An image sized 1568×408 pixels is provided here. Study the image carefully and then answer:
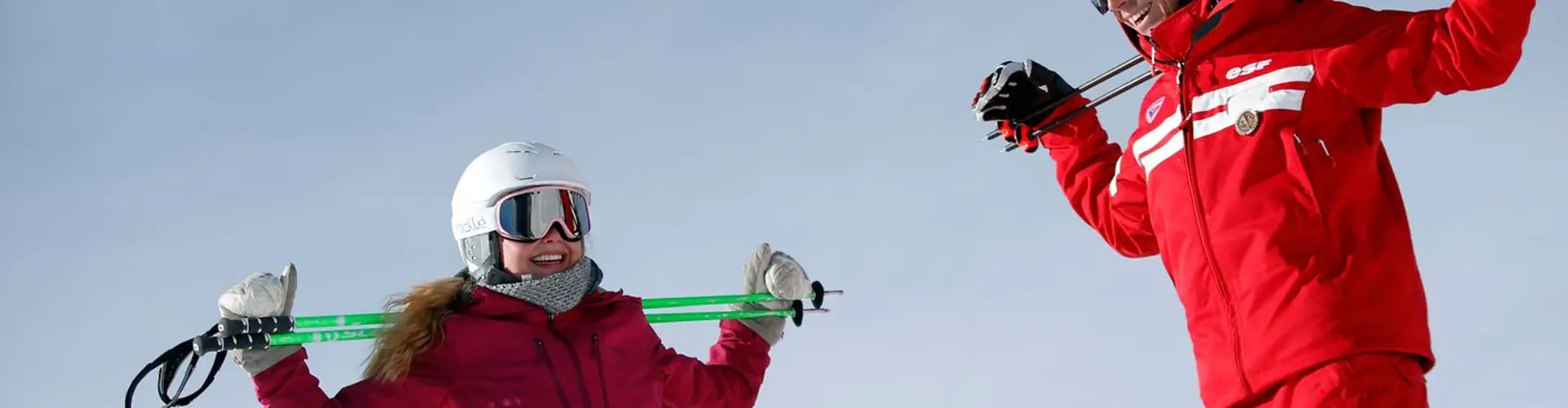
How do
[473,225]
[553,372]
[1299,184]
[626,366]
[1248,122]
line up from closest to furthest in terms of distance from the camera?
[1299,184], [1248,122], [553,372], [626,366], [473,225]

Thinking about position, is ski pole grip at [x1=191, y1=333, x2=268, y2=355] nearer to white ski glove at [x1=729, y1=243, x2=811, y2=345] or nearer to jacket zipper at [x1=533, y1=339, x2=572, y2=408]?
jacket zipper at [x1=533, y1=339, x2=572, y2=408]

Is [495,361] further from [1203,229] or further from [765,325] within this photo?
[1203,229]

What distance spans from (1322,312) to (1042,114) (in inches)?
61.8

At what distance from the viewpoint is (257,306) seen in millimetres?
4504

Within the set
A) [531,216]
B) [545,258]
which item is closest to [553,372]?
[545,258]

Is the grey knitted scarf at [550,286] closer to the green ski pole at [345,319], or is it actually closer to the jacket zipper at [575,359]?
the jacket zipper at [575,359]

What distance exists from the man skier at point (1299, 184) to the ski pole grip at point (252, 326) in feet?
8.45

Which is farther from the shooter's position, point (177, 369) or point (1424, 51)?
point (177, 369)

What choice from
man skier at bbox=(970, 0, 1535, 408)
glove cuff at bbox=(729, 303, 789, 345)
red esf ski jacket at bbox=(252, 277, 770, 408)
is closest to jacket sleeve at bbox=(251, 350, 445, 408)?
red esf ski jacket at bbox=(252, 277, 770, 408)

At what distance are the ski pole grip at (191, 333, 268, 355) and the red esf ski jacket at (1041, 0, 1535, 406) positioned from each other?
2642mm

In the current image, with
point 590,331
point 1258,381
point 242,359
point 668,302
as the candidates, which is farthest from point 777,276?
point 1258,381

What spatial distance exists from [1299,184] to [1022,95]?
1.44 meters

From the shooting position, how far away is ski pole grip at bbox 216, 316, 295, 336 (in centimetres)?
445

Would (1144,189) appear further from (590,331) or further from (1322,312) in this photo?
(590,331)
